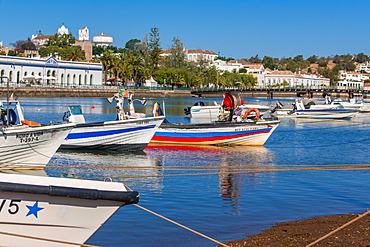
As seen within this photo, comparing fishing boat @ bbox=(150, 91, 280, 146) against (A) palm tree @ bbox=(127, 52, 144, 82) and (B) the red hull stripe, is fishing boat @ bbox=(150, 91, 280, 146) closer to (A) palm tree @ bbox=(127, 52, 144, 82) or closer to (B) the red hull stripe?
(B) the red hull stripe

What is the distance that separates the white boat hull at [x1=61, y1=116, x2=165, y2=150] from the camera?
85.4ft

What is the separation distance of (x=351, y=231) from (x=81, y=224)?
5.48m

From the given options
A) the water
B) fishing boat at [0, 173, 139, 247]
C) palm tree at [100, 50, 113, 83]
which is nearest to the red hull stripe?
the water

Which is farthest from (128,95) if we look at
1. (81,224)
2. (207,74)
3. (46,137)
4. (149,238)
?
(207,74)

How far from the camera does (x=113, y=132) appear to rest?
26266 millimetres

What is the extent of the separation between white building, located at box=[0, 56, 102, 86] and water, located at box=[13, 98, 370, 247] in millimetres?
82870

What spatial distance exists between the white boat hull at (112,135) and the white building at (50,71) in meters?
81.2

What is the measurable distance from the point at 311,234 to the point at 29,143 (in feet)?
30.8

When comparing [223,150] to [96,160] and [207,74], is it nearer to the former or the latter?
[96,160]

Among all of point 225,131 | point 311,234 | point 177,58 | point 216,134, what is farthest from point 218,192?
point 177,58

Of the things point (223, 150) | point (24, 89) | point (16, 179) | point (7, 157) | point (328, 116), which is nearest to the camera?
point (16, 179)

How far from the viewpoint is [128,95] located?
2727 cm

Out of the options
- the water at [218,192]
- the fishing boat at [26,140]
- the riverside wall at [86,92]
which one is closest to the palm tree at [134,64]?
the riverside wall at [86,92]

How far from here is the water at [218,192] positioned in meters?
12.6
